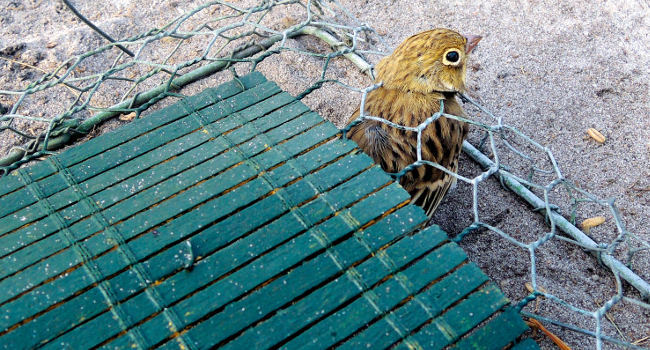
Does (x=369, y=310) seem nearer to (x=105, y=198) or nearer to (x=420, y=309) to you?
(x=420, y=309)

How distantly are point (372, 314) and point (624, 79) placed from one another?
2267mm

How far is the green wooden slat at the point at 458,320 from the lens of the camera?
1349 mm

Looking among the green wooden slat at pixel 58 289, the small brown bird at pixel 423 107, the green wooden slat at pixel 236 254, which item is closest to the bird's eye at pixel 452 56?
the small brown bird at pixel 423 107

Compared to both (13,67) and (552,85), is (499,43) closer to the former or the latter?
(552,85)

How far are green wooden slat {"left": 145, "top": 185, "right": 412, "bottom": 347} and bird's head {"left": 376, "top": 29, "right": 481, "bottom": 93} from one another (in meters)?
0.89

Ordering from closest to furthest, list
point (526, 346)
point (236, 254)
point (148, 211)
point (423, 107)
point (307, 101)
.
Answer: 1. point (526, 346)
2. point (236, 254)
3. point (148, 211)
4. point (423, 107)
5. point (307, 101)

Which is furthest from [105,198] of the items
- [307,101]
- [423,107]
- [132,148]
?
[307,101]

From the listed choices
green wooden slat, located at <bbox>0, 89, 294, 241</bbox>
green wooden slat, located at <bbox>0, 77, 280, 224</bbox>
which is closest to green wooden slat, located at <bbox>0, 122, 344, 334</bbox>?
green wooden slat, located at <bbox>0, 89, 294, 241</bbox>

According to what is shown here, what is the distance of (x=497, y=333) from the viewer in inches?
53.8

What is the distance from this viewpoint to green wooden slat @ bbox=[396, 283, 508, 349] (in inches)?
53.1

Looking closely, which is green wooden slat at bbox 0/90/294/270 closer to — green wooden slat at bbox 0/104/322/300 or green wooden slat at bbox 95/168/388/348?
green wooden slat at bbox 0/104/322/300

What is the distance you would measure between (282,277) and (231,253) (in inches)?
6.0

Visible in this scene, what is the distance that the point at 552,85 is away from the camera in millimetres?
2959

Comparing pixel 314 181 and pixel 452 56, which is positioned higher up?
pixel 314 181
